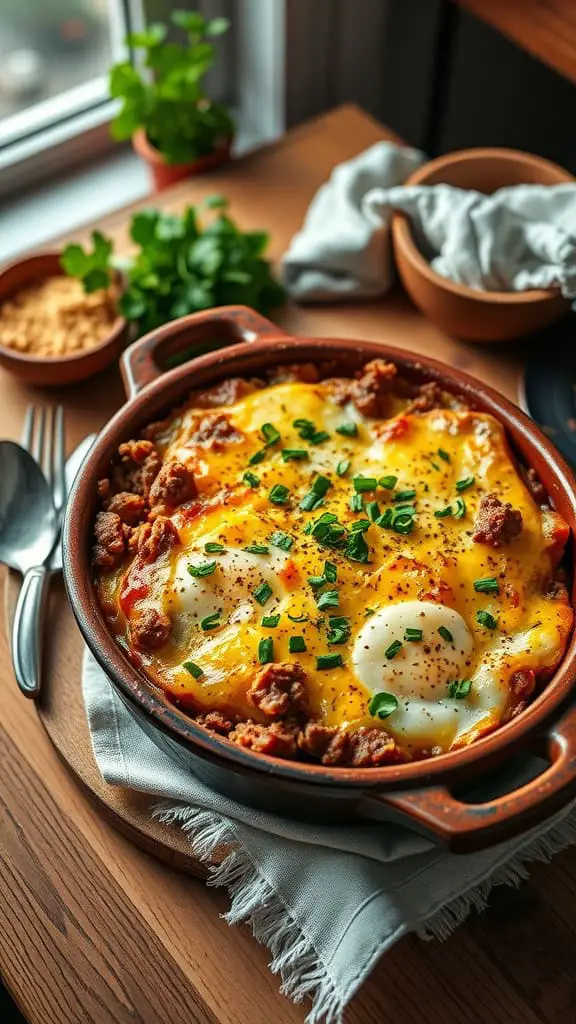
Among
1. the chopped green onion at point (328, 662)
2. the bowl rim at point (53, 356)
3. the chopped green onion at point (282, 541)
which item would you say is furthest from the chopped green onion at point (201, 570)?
the bowl rim at point (53, 356)

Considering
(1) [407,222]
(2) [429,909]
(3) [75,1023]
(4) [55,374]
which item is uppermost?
(1) [407,222]

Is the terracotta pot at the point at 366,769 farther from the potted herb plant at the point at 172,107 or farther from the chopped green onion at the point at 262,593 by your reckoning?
the potted herb plant at the point at 172,107

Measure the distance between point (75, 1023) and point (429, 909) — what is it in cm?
59

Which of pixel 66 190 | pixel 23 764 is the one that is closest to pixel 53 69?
pixel 66 190

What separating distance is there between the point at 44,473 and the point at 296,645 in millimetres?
805

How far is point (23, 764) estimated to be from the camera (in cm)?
201

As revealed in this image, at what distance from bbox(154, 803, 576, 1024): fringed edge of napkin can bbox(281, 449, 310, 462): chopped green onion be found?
0.64 metres

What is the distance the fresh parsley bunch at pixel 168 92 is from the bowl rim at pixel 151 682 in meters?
0.87

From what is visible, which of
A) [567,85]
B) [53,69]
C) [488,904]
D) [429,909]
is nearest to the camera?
[429,909]

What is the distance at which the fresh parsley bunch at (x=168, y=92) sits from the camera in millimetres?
2727

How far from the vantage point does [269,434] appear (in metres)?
2.05

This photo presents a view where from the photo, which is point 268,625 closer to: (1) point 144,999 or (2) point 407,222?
(1) point 144,999

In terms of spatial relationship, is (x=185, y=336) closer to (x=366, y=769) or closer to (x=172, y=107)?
(x=172, y=107)

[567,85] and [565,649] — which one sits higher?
[567,85]
